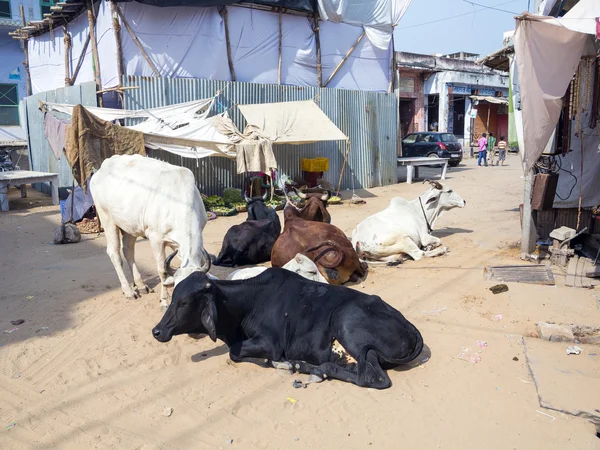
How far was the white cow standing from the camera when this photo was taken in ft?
18.3

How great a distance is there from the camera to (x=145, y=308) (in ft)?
19.7

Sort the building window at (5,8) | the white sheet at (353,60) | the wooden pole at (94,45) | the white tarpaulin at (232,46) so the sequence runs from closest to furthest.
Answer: the wooden pole at (94,45) → the white tarpaulin at (232,46) → the white sheet at (353,60) → the building window at (5,8)

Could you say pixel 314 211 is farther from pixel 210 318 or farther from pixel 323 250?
pixel 210 318

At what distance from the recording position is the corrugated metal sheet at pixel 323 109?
13125 millimetres

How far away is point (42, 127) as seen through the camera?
1627 centimetres

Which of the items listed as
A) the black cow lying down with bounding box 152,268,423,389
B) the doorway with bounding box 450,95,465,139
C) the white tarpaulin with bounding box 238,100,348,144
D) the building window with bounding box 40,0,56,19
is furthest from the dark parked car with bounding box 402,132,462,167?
the black cow lying down with bounding box 152,268,423,389

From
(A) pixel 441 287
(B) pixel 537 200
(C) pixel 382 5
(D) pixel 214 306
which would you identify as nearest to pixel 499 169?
(C) pixel 382 5

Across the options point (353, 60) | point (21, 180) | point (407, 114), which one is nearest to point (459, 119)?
point (407, 114)

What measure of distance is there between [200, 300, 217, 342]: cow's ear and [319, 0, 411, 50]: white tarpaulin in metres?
14.0

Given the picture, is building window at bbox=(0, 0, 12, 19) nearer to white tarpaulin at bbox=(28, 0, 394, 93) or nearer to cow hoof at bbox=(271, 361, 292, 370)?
white tarpaulin at bbox=(28, 0, 394, 93)

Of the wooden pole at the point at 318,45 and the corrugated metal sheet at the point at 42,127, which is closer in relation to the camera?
the corrugated metal sheet at the point at 42,127

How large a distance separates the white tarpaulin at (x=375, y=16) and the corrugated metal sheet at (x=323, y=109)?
6.42 feet

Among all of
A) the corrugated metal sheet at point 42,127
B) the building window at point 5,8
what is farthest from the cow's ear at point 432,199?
the building window at point 5,8

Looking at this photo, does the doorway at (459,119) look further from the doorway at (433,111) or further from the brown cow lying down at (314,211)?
the brown cow lying down at (314,211)
